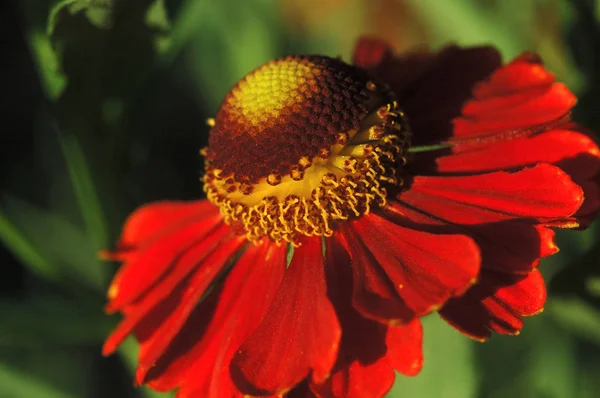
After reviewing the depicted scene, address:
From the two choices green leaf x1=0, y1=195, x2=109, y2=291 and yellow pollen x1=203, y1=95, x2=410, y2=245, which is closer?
yellow pollen x1=203, y1=95, x2=410, y2=245

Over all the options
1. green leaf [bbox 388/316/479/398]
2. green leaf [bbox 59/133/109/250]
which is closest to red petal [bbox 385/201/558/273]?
green leaf [bbox 388/316/479/398]

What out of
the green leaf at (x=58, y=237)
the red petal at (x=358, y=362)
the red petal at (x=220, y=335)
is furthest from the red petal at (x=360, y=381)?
the green leaf at (x=58, y=237)

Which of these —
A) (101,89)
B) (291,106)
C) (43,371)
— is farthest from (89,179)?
(43,371)

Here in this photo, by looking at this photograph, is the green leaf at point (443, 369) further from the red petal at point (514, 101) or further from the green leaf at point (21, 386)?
the green leaf at point (21, 386)

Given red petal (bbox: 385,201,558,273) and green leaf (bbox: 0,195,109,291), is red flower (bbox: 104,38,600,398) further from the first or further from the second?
green leaf (bbox: 0,195,109,291)

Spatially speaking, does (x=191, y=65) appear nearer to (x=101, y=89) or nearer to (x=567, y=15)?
(x=101, y=89)
